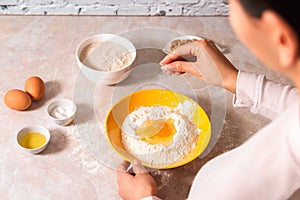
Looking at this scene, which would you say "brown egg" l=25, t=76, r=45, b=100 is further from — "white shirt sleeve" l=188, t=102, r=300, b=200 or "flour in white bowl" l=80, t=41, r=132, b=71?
"white shirt sleeve" l=188, t=102, r=300, b=200

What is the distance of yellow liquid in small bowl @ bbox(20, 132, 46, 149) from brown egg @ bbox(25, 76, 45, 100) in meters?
0.11

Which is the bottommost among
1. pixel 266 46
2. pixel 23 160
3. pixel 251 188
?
pixel 23 160

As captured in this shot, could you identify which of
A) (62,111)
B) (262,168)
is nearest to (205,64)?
(62,111)

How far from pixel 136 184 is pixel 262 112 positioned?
32cm

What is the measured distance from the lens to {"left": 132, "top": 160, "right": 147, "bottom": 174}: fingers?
94 centimetres

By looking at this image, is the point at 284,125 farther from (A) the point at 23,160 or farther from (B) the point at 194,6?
(B) the point at 194,6

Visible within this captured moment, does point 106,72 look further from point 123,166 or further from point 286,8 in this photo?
point 286,8

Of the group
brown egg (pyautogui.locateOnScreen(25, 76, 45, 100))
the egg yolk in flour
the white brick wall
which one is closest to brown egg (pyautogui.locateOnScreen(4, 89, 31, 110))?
brown egg (pyautogui.locateOnScreen(25, 76, 45, 100))

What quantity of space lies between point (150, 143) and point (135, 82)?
0.82 feet

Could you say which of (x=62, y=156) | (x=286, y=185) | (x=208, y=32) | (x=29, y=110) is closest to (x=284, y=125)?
(x=286, y=185)

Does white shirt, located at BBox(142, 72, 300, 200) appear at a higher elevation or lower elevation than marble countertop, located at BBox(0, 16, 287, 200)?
higher

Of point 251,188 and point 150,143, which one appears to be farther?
point 150,143

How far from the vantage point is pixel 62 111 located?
1116 millimetres

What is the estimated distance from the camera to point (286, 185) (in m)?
0.56
